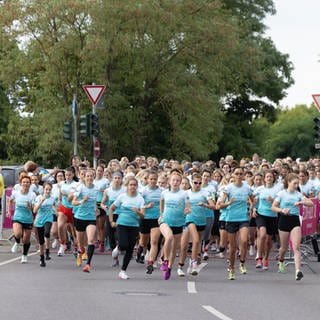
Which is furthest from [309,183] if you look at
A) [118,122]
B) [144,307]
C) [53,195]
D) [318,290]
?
[118,122]

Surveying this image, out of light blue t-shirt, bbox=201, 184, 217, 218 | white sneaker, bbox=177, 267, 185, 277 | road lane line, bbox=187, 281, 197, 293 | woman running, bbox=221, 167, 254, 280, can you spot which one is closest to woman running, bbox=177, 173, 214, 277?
white sneaker, bbox=177, 267, 185, 277

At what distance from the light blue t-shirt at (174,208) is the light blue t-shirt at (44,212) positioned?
3.27 meters

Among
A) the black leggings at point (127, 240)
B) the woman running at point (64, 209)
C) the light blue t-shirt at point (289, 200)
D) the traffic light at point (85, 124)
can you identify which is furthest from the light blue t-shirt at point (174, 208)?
the traffic light at point (85, 124)

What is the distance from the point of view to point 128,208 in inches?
752

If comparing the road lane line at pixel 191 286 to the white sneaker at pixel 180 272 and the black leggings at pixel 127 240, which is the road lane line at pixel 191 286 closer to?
the black leggings at pixel 127 240

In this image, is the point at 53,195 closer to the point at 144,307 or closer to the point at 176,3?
the point at 144,307

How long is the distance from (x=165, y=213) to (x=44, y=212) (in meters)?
3.44

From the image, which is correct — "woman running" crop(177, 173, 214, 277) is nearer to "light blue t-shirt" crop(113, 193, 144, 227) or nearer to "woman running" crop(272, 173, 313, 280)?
"light blue t-shirt" crop(113, 193, 144, 227)

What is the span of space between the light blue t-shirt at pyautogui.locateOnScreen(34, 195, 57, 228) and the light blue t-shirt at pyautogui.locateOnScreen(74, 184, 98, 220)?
1.58m

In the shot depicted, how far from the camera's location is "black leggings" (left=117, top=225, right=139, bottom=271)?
18.9 m

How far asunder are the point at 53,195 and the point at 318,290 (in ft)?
23.9

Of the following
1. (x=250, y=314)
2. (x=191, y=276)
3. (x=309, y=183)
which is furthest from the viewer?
(x=309, y=183)

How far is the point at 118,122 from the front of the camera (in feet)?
150

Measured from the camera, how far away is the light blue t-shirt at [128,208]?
1911 cm
